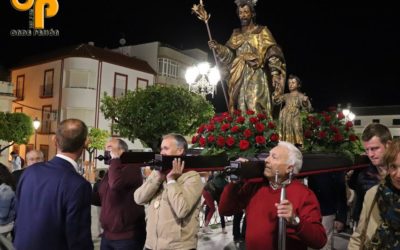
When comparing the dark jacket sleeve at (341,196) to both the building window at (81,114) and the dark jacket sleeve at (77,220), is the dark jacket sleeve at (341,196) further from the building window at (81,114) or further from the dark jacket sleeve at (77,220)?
the building window at (81,114)

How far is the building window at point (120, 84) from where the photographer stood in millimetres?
31878

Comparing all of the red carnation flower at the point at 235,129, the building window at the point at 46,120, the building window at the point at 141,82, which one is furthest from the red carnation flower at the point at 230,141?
the building window at the point at 141,82

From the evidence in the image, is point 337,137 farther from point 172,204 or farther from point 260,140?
point 172,204

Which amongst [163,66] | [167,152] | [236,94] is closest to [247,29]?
[236,94]

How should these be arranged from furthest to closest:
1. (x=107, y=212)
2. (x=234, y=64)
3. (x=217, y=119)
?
(x=234, y=64), (x=217, y=119), (x=107, y=212)

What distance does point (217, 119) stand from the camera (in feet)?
15.0

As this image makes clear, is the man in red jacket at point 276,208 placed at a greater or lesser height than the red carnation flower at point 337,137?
lesser

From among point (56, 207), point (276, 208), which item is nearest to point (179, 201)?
point (276, 208)

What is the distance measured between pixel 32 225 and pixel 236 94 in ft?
12.3

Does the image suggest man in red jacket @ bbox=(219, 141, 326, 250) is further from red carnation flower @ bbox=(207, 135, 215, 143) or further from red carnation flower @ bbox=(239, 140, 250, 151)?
red carnation flower @ bbox=(207, 135, 215, 143)

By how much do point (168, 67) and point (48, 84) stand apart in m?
10.3

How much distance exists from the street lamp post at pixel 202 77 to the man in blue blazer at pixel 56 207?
8645 millimetres

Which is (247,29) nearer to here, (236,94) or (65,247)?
(236,94)

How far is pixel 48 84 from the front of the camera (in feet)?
103
